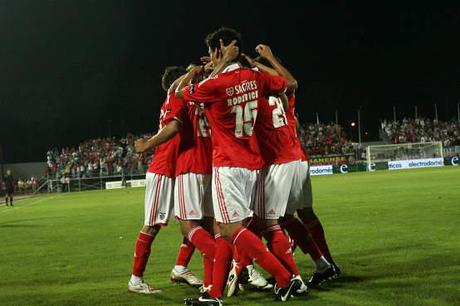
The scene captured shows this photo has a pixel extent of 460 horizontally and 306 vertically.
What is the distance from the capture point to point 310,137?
6128cm

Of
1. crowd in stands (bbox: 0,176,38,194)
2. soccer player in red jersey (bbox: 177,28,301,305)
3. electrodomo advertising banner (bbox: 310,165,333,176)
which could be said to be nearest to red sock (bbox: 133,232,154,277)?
soccer player in red jersey (bbox: 177,28,301,305)

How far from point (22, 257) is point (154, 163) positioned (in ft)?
14.9

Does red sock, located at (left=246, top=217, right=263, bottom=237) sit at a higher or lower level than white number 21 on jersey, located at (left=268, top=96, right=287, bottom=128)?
lower

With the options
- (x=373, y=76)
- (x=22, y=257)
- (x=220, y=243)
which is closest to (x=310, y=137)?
(x=373, y=76)

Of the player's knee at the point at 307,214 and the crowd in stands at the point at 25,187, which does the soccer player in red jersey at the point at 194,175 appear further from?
the crowd in stands at the point at 25,187

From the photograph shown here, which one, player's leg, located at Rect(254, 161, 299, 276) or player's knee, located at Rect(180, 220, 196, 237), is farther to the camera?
player's knee, located at Rect(180, 220, 196, 237)

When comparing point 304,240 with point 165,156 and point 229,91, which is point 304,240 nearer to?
point 165,156

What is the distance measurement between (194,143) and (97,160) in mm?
48148

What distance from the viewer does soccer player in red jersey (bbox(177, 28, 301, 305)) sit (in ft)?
17.7

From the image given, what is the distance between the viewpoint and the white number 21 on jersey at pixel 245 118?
5.50 metres

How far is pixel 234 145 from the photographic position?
548 centimetres

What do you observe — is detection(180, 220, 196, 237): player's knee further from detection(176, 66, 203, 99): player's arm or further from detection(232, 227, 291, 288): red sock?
detection(176, 66, 203, 99): player's arm

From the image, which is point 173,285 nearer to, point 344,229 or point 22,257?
point 22,257

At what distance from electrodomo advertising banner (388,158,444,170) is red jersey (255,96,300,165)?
4376 centimetres
